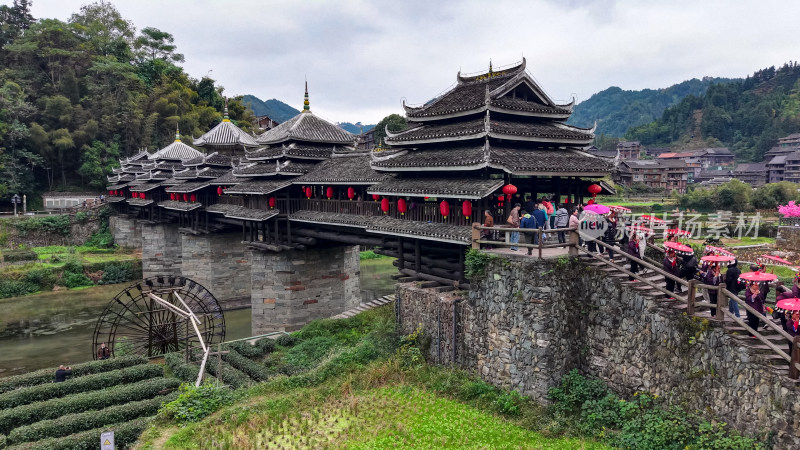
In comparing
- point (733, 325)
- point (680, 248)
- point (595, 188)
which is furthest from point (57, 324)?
point (733, 325)

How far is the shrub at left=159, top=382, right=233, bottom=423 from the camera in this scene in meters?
13.5

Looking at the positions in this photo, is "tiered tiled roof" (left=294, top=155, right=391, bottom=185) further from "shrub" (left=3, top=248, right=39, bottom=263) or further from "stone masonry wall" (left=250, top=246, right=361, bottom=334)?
"shrub" (left=3, top=248, right=39, bottom=263)

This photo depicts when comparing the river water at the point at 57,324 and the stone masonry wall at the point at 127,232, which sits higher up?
the stone masonry wall at the point at 127,232

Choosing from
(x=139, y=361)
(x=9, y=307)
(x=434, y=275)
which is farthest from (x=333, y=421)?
(x=9, y=307)

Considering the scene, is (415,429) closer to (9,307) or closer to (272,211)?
(272,211)

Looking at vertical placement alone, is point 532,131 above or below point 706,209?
above

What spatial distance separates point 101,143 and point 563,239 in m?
60.0

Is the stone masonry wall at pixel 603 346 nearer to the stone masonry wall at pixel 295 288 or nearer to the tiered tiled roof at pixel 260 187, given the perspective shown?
the tiered tiled roof at pixel 260 187

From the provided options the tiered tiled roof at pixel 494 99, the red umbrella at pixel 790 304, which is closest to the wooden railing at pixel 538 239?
the tiered tiled roof at pixel 494 99

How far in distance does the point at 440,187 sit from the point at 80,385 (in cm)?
1396

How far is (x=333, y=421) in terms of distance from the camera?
12.6 meters

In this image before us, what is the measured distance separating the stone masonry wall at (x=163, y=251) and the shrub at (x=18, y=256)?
9459 millimetres

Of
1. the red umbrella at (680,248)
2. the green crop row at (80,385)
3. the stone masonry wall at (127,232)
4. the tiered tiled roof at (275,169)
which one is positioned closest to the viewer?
the red umbrella at (680,248)

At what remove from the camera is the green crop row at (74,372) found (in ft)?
53.9
